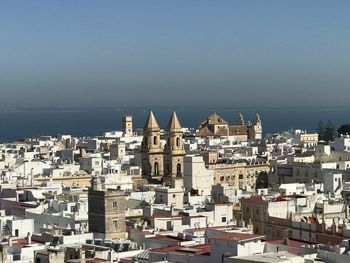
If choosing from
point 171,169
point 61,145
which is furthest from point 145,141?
point 61,145

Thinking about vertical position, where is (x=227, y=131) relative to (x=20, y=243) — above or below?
above

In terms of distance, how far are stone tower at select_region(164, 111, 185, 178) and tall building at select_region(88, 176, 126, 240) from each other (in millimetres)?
31565

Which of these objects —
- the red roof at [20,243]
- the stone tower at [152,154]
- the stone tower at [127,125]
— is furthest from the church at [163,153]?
the stone tower at [127,125]

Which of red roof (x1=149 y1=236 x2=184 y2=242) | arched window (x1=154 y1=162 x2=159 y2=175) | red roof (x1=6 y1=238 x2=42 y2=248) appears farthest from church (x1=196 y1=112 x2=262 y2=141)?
red roof (x1=6 y1=238 x2=42 y2=248)

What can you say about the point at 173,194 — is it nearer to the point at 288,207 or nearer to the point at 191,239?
the point at 288,207

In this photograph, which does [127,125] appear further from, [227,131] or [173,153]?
[173,153]

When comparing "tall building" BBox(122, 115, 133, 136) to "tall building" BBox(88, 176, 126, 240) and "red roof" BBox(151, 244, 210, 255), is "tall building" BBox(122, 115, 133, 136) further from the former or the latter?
"red roof" BBox(151, 244, 210, 255)

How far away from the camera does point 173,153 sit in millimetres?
74938

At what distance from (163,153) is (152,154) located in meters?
0.93

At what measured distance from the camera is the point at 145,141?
77.2 m

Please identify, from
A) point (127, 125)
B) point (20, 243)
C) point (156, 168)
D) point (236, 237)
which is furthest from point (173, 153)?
point (127, 125)

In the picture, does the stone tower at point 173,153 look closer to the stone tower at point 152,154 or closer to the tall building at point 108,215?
the stone tower at point 152,154

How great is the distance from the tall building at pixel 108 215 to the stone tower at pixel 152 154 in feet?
109

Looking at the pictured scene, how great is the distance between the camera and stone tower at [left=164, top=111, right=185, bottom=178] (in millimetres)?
74938
